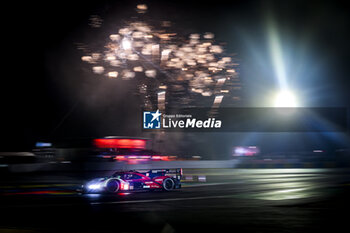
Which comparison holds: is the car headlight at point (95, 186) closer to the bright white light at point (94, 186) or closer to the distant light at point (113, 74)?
the bright white light at point (94, 186)

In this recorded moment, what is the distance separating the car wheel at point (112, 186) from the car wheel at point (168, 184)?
173 centimetres

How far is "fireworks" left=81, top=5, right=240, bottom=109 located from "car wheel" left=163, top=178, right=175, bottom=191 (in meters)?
14.0

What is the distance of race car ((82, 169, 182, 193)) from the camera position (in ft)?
43.1

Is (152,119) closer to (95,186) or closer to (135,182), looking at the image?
(135,182)

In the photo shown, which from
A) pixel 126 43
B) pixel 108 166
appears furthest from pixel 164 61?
pixel 108 166

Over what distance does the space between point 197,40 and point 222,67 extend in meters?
2.64

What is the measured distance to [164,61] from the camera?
28.2 metres

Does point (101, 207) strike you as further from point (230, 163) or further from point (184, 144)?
point (184, 144)

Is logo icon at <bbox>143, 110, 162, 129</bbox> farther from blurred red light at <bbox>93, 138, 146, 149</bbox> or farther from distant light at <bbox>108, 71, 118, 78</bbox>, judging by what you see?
blurred red light at <bbox>93, 138, 146, 149</bbox>

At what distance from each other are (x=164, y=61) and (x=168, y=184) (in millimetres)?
15469

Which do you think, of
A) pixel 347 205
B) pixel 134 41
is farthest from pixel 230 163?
pixel 347 205

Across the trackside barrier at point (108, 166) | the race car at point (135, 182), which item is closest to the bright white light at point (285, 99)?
the trackside barrier at point (108, 166)

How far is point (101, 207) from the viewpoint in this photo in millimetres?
9938

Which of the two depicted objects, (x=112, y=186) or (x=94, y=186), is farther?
(x=112, y=186)
